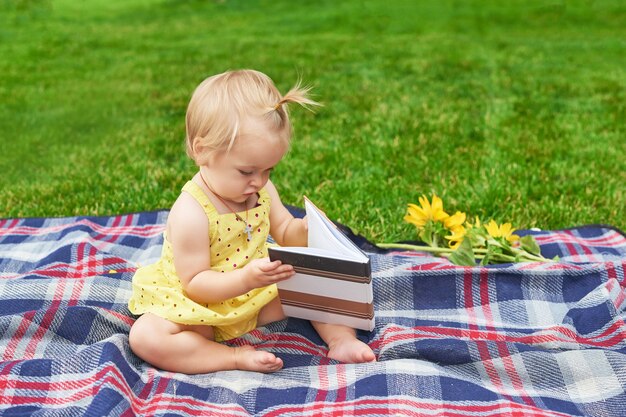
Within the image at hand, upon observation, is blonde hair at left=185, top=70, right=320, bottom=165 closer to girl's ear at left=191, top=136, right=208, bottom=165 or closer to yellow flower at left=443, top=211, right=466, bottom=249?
A: girl's ear at left=191, top=136, right=208, bottom=165

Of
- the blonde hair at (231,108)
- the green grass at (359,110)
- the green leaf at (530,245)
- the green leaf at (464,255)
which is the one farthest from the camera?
the green grass at (359,110)

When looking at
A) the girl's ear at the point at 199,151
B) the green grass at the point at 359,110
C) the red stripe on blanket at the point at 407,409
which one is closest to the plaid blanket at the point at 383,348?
the red stripe on blanket at the point at 407,409

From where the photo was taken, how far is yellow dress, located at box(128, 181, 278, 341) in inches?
94.4

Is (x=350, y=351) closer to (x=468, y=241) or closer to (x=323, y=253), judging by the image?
(x=323, y=253)

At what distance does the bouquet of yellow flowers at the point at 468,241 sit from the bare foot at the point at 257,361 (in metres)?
0.99

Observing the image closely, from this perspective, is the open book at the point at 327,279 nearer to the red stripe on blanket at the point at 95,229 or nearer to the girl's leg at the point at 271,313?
the girl's leg at the point at 271,313

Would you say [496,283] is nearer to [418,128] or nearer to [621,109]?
[418,128]

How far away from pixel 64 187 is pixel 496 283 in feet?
8.33

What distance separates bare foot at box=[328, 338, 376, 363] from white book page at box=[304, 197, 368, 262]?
34cm

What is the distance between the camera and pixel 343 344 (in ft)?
8.16

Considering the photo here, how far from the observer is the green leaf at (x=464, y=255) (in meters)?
3.00

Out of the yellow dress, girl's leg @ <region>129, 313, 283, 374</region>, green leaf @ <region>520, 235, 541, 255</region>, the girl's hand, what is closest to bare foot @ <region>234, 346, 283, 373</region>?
girl's leg @ <region>129, 313, 283, 374</region>

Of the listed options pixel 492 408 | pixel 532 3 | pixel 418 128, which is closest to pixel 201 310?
pixel 492 408

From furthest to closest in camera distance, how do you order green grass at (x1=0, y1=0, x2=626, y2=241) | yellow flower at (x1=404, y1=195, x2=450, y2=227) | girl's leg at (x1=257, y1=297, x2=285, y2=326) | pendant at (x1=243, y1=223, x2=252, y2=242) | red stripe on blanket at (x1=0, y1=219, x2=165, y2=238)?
green grass at (x1=0, y1=0, x2=626, y2=241), red stripe on blanket at (x1=0, y1=219, x2=165, y2=238), yellow flower at (x1=404, y1=195, x2=450, y2=227), girl's leg at (x1=257, y1=297, x2=285, y2=326), pendant at (x1=243, y1=223, x2=252, y2=242)
